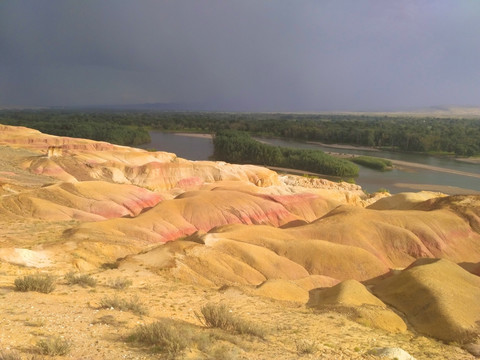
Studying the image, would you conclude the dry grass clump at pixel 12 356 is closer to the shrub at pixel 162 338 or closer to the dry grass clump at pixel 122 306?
the shrub at pixel 162 338

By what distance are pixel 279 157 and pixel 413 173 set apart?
91.8 ft

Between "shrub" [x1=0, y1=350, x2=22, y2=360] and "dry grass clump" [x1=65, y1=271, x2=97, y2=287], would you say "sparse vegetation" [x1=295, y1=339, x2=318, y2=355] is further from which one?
"dry grass clump" [x1=65, y1=271, x2=97, y2=287]

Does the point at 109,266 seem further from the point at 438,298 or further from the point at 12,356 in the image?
the point at 438,298

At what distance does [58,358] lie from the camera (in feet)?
21.7

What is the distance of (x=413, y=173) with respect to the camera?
7675 centimetres

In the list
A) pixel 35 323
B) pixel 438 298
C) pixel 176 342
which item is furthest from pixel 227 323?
pixel 438 298

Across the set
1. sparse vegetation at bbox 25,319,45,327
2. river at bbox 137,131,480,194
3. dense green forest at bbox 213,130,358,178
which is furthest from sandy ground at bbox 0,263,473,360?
dense green forest at bbox 213,130,358,178

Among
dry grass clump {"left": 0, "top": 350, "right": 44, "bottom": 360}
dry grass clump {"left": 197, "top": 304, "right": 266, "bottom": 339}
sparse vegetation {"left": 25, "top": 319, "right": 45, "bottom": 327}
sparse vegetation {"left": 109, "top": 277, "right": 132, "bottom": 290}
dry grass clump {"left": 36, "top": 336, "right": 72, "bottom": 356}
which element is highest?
dry grass clump {"left": 0, "top": 350, "right": 44, "bottom": 360}

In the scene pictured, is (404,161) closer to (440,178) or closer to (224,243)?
(440,178)

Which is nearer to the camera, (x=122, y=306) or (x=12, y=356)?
(x=12, y=356)

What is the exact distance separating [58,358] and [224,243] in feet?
41.7

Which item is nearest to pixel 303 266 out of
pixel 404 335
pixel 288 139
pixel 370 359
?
pixel 404 335

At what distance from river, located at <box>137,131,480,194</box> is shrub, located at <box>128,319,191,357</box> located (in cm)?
6291

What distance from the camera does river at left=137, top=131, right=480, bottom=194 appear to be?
66375mm
